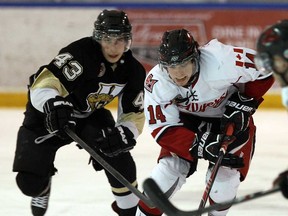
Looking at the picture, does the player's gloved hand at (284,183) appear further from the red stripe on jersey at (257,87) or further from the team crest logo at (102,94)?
the team crest logo at (102,94)

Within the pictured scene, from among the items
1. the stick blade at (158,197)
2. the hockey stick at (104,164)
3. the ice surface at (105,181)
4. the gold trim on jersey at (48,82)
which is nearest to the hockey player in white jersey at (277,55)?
the stick blade at (158,197)

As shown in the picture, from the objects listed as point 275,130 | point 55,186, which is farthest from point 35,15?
point 55,186

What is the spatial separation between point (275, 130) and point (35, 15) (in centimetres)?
236

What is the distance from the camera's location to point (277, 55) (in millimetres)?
2566

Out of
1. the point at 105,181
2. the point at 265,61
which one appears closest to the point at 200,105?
the point at 265,61

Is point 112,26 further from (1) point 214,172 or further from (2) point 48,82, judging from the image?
(1) point 214,172

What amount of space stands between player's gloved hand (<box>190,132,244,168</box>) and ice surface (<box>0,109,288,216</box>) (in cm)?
70

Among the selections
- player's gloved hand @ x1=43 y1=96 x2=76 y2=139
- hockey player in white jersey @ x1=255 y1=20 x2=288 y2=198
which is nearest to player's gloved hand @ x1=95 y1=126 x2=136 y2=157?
player's gloved hand @ x1=43 y1=96 x2=76 y2=139

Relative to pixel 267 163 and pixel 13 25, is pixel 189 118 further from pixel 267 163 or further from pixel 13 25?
pixel 13 25

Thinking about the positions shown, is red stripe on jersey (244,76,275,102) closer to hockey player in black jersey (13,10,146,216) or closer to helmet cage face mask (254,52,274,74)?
hockey player in black jersey (13,10,146,216)

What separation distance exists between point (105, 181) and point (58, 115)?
4.05 feet

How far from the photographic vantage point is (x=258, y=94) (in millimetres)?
3424

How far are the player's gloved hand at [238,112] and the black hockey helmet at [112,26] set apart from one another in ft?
1.81

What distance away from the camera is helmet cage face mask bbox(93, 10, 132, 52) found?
3.52 metres
